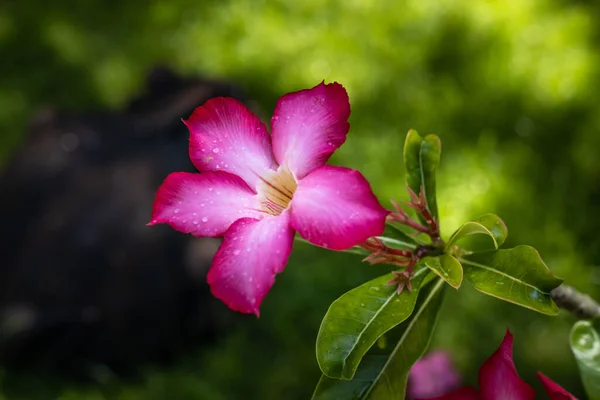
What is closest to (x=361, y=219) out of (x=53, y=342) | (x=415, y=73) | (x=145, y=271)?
(x=145, y=271)

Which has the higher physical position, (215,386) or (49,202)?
(49,202)

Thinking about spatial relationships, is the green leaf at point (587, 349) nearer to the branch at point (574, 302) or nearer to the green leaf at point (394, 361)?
the branch at point (574, 302)

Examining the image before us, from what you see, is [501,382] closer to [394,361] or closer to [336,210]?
[394,361]

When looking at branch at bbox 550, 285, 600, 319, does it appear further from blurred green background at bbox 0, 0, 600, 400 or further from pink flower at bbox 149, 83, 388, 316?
blurred green background at bbox 0, 0, 600, 400

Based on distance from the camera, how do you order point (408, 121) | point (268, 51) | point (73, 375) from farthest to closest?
point (268, 51), point (408, 121), point (73, 375)

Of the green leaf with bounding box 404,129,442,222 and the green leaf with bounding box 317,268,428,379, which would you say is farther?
the green leaf with bounding box 404,129,442,222

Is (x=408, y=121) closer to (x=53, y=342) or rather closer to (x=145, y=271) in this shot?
(x=145, y=271)

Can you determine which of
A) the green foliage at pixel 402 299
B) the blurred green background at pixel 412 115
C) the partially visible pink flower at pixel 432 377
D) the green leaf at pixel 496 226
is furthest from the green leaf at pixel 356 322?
the blurred green background at pixel 412 115

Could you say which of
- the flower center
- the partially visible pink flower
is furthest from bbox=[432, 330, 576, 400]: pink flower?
the partially visible pink flower
